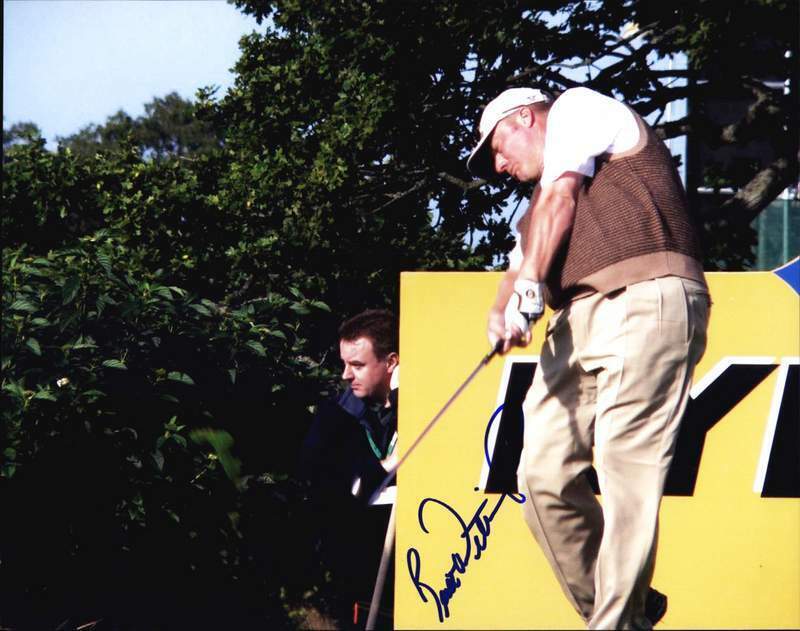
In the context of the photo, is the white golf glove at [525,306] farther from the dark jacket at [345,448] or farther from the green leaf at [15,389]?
the green leaf at [15,389]

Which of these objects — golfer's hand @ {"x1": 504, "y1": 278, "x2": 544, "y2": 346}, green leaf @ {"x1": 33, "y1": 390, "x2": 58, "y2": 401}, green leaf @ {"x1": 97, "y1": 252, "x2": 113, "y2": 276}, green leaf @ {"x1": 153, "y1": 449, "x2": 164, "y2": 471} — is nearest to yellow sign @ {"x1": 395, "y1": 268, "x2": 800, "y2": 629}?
golfer's hand @ {"x1": 504, "y1": 278, "x2": 544, "y2": 346}

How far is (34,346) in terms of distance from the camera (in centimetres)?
434

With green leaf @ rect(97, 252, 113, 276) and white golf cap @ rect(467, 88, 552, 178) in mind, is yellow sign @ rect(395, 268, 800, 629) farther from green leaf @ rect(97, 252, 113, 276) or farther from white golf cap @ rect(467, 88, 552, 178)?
green leaf @ rect(97, 252, 113, 276)

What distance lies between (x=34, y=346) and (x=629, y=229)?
2185 millimetres

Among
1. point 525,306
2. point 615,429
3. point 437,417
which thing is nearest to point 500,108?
point 525,306

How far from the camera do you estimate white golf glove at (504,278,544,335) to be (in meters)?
3.36

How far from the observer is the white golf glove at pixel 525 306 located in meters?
3.36

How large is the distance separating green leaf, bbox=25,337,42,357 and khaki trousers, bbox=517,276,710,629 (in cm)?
184

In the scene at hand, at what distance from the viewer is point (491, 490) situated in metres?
4.11

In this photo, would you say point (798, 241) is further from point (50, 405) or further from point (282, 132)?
point (50, 405)

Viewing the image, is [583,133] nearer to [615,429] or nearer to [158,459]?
[615,429]
